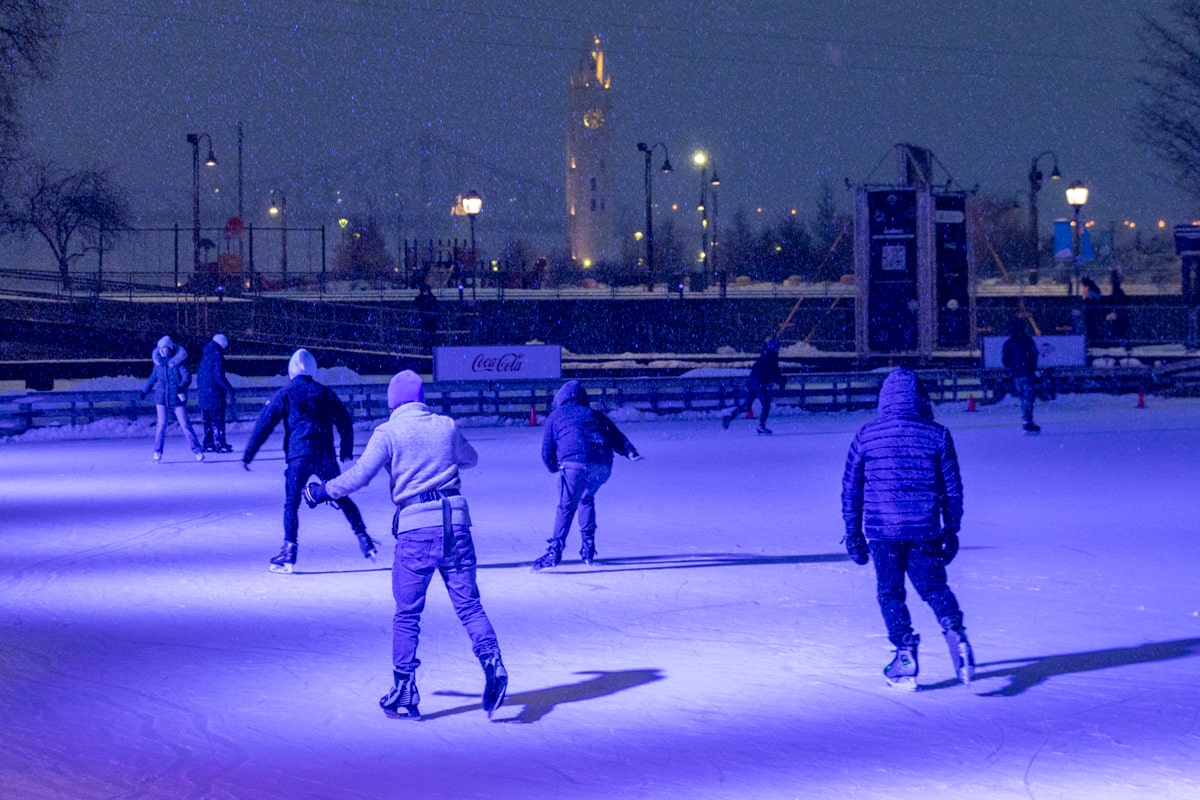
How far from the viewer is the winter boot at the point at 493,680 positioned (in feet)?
21.8

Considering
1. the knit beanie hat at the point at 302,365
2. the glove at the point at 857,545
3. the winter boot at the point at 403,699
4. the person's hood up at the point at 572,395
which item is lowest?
the winter boot at the point at 403,699

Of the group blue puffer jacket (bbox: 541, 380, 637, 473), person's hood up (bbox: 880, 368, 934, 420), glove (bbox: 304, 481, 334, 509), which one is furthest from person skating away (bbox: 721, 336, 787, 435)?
glove (bbox: 304, 481, 334, 509)

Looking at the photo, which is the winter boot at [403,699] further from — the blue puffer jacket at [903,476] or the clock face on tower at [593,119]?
the clock face on tower at [593,119]

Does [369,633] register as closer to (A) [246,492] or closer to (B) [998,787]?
(B) [998,787]

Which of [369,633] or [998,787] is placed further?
[369,633]

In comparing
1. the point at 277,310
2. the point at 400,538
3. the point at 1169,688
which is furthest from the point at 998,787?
the point at 277,310

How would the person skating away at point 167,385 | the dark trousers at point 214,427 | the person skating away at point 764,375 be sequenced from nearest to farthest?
the person skating away at point 167,385 < the dark trousers at point 214,427 < the person skating away at point 764,375

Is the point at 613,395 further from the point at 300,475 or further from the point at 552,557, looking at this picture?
the point at 300,475

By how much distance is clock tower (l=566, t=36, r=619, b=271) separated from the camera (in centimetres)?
15062

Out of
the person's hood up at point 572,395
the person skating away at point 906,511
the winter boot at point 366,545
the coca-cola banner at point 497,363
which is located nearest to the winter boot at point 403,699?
the person skating away at point 906,511

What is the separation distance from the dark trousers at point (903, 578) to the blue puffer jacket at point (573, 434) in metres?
4.20

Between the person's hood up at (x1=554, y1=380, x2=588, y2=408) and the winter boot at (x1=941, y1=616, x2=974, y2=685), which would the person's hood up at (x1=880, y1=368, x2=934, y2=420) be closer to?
the winter boot at (x1=941, y1=616, x2=974, y2=685)

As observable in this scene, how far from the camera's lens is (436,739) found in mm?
6379

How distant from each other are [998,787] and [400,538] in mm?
2799
